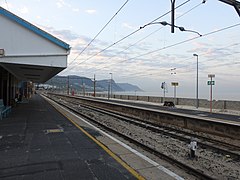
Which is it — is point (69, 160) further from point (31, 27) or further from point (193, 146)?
point (31, 27)

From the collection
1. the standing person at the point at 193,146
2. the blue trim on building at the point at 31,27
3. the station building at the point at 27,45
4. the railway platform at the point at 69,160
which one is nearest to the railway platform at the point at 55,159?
the railway platform at the point at 69,160

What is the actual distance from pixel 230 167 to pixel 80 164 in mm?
4622

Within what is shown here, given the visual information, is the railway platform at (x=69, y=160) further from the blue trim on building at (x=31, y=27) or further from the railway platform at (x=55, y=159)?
the blue trim on building at (x=31, y=27)

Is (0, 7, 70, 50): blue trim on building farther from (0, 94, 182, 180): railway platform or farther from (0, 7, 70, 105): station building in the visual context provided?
(0, 94, 182, 180): railway platform

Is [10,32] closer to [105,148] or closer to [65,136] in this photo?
[65,136]

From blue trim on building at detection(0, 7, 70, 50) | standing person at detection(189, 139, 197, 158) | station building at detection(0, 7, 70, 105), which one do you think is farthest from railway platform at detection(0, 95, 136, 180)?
blue trim on building at detection(0, 7, 70, 50)

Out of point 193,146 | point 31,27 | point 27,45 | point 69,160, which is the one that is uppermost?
point 31,27

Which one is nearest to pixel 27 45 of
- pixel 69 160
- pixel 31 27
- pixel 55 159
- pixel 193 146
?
pixel 31 27

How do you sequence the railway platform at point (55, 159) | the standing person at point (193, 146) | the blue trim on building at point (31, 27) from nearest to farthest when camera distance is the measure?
1. the railway platform at point (55, 159)
2. the standing person at point (193, 146)
3. the blue trim on building at point (31, 27)

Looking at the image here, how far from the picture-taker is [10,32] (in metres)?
14.8

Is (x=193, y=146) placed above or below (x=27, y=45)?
below

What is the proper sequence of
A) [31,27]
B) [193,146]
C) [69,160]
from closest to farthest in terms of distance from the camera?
1. [69,160]
2. [193,146]
3. [31,27]

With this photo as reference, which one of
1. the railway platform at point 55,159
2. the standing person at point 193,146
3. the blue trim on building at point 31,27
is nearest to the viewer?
A: the railway platform at point 55,159

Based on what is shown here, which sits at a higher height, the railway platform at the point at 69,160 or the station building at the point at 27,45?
the station building at the point at 27,45
